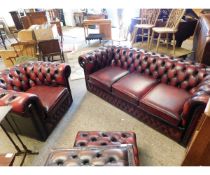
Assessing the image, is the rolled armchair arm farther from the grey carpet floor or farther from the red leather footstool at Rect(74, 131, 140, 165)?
the red leather footstool at Rect(74, 131, 140, 165)

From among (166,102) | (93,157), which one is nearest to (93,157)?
(93,157)

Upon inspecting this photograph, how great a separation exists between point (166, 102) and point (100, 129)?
95cm

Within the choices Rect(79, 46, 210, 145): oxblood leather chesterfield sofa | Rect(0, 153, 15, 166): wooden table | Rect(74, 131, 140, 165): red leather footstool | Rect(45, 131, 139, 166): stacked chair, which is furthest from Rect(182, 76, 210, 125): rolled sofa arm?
Rect(0, 153, 15, 166): wooden table

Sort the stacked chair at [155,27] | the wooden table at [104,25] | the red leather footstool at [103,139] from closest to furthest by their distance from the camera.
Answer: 1. the red leather footstool at [103,139]
2. the stacked chair at [155,27]
3. the wooden table at [104,25]

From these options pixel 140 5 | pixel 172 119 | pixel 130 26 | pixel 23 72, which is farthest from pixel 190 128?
pixel 130 26

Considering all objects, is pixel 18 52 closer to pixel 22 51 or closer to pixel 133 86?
pixel 22 51

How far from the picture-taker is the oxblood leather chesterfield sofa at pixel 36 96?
1729mm

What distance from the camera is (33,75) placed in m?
2.34

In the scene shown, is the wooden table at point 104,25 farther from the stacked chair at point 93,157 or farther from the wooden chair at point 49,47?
the stacked chair at point 93,157

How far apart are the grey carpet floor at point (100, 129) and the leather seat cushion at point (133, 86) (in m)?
0.37

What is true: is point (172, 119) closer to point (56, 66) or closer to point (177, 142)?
point (177, 142)

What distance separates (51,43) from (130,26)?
2.25 metres

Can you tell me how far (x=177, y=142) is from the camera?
6.34 ft

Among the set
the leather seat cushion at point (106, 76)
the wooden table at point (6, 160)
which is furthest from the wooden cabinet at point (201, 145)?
the wooden table at point (6, 160)
